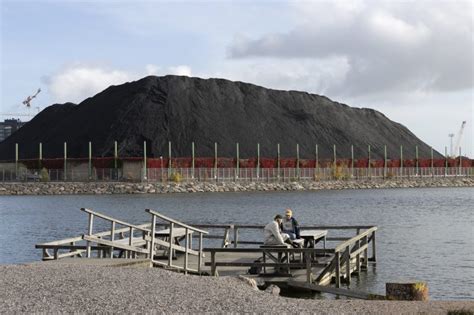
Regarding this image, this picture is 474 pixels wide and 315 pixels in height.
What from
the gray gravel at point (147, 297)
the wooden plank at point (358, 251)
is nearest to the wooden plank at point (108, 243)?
the gray gravel at point (147, 297)

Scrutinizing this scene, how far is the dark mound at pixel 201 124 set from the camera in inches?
5054

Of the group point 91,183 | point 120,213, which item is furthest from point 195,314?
point 91,183

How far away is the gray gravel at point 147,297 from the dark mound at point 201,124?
106878 mm

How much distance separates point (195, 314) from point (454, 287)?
11029 mm

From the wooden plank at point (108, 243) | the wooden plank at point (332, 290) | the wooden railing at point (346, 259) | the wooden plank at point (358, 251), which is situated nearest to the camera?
the wooden plank at point (332, 290)

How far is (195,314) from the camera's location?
12.3m

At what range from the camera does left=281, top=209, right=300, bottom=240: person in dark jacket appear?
2144cm

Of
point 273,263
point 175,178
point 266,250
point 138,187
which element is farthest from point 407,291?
point 175,178

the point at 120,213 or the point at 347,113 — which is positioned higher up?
the point at 347,113

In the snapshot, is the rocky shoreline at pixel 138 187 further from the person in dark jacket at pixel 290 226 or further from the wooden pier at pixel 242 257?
the person in dark jacket at pixel 290 226

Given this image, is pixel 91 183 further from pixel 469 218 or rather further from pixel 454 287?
pixel 454 287

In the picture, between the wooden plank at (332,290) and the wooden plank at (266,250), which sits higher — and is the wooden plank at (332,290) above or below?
below

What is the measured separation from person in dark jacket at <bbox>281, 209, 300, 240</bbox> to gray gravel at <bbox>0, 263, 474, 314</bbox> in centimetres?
490

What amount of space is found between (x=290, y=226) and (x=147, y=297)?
29.1 ft
